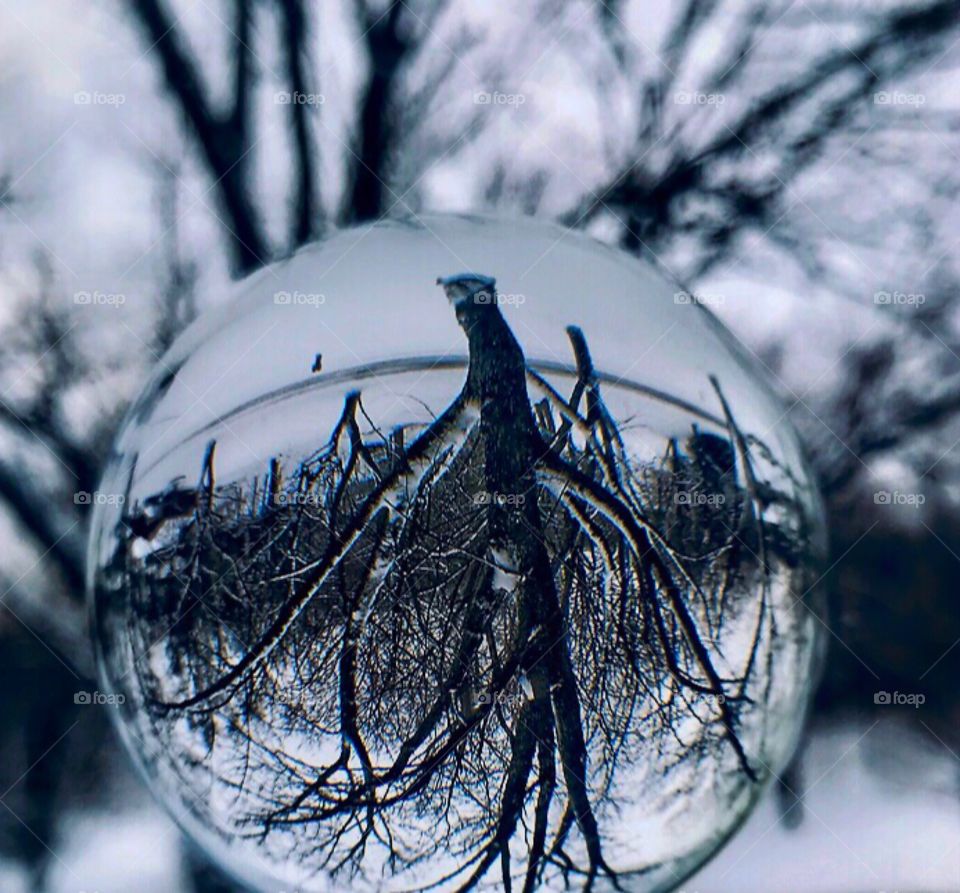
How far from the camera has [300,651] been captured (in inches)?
22.9

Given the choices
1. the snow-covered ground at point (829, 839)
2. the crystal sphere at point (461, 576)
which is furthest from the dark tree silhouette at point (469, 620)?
the snow-covered ground at point (829, 839)

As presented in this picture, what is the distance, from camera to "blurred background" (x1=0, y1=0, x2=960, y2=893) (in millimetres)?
1310

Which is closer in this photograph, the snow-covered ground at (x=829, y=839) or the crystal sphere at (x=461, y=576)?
the crystal sphere at (x=461, y=576)

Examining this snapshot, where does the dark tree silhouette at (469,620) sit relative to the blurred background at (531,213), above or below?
below

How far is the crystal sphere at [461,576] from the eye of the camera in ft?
1.85

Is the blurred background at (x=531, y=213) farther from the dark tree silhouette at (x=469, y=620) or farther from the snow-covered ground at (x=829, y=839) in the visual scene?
the dark tree silhouette at (x=469, y=620)

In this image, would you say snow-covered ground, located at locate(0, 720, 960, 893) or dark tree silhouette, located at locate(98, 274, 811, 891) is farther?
snow-covered ground, located at locate(0, 720, 960, 893)

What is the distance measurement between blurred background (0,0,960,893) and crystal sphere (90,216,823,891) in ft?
2.29

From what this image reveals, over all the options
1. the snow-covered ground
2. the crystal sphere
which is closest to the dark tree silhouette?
the crystal sphere

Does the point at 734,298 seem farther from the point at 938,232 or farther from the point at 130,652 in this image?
the point at 130,652

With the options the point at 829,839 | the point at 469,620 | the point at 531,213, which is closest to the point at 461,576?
the point at 469,620

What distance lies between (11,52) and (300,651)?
3.60 feet

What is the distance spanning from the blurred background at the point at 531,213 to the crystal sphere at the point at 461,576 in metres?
0.70

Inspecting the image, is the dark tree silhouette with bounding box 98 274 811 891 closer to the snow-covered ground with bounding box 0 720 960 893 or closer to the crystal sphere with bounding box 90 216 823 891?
the crystal sphere with bounding box 90 216 823 891
